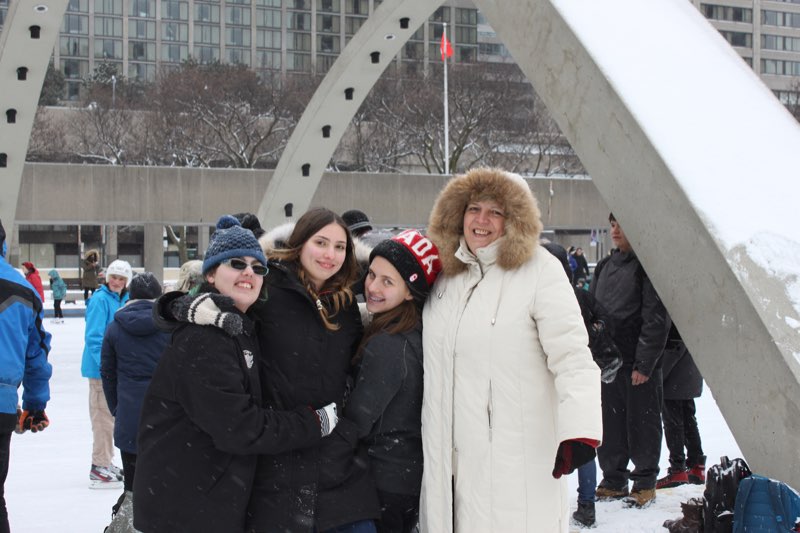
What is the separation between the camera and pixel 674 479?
580 centimetres

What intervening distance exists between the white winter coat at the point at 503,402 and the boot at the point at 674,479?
2.96 m

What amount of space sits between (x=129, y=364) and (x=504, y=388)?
120 inches

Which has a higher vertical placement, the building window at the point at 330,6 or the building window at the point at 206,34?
the building window at the point at 330,6

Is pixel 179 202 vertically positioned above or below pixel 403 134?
below

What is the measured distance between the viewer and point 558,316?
292cm

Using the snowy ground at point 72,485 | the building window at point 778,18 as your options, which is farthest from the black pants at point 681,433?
the building window at point 778,18

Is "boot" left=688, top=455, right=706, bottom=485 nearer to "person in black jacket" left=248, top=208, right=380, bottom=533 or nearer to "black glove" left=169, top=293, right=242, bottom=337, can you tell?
"person in black jacket" left=248, top=208, right=380, bottom=533

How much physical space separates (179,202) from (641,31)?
81.7 ft

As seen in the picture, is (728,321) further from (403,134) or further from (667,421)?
(403,134)

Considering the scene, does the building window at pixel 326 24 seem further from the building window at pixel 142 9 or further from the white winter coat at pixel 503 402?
the white winter coat at pixel 503 402

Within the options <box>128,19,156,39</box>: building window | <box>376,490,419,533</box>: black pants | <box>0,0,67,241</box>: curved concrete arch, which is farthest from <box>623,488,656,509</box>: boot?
<box>128,19,156,39</box>: building window

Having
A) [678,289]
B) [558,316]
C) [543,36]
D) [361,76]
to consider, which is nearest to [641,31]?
[543,36]

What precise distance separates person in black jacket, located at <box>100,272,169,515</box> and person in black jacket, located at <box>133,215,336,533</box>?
2468 millimetres

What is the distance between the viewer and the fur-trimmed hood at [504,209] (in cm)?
307
